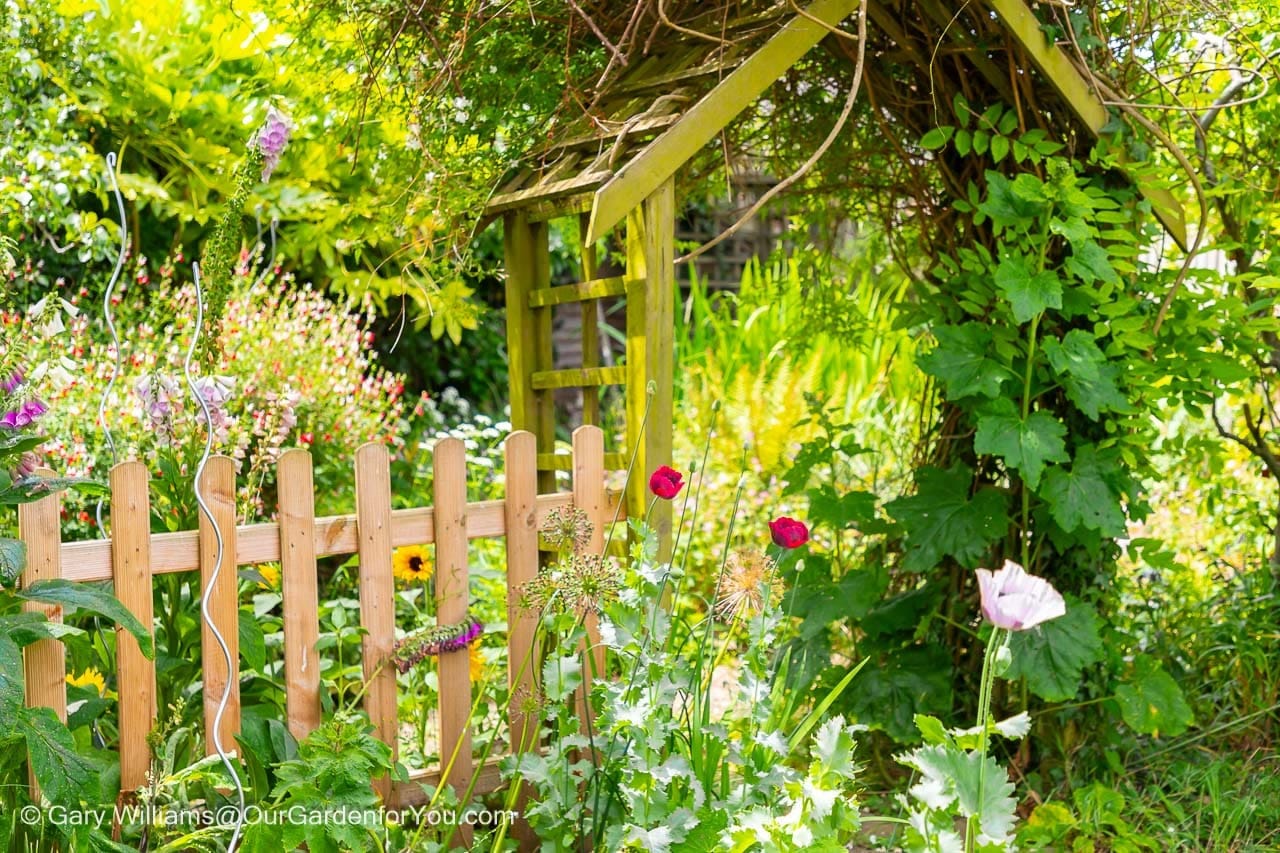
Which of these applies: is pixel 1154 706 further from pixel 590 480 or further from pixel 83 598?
pixel 83 598

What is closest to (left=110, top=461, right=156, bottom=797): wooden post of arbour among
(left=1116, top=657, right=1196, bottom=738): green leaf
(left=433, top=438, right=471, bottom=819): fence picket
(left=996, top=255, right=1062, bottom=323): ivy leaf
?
(left=433, top=438, right=471, bottom=819): fence picket

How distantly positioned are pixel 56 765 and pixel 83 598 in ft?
0.90

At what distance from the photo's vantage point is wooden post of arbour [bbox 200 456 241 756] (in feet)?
7.56

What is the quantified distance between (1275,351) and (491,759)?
2.58 metres

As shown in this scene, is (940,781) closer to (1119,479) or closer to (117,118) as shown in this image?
(1119,479)

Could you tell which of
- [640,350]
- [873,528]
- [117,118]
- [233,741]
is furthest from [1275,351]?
[117,118]

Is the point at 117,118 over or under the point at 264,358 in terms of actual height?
over

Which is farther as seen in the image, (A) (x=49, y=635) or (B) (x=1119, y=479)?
(B) (x=1119, y=479)

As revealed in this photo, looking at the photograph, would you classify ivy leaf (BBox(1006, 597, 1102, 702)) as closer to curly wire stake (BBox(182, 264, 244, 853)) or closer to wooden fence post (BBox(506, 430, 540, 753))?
wooden fence post (BBox(506, 430, 540, 753))

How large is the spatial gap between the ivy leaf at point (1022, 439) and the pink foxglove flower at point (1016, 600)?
A: 1.27 metres

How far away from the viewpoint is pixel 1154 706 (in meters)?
2.99

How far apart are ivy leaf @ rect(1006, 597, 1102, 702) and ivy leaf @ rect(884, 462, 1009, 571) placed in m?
0.23

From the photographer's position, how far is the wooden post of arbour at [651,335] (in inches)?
103

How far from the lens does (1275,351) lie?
140 inches
